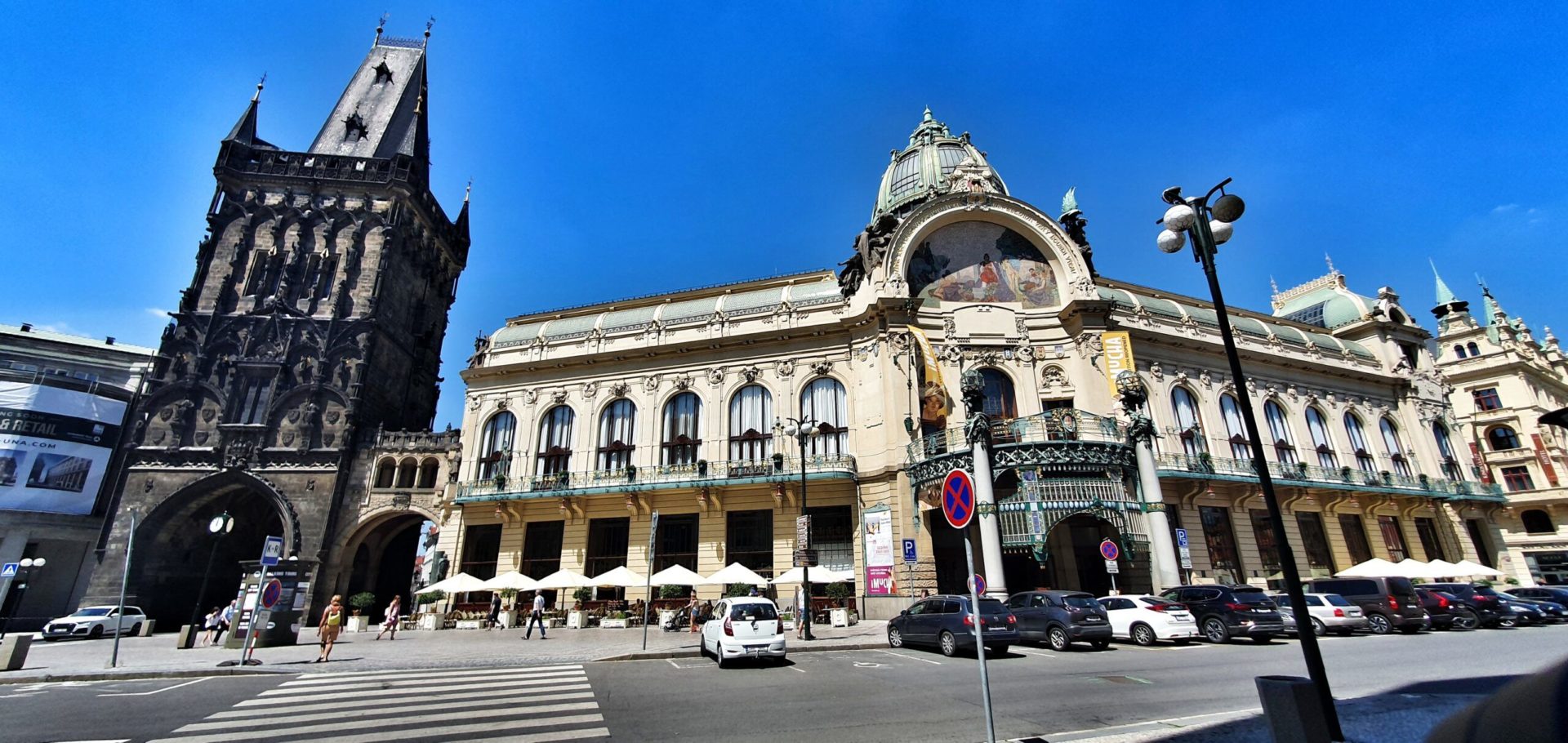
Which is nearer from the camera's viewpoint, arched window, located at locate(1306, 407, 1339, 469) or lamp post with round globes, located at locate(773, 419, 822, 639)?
lamp post with round globes, located at locate(773, 419, 822, 639)

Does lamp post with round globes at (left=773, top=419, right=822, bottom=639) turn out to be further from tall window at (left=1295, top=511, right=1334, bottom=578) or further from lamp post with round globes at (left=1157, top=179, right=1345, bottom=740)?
tall window at (left=1295, top=511, right=1334, bottom=578)

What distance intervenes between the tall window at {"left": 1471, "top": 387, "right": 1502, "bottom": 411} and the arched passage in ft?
249

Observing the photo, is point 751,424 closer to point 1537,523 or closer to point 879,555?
point 879,555

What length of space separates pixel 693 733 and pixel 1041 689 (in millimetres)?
6364

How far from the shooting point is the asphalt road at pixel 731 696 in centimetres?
912

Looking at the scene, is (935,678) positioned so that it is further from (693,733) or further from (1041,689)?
(693,733)

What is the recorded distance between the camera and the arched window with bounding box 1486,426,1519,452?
142 ft

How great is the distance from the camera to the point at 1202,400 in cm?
3294

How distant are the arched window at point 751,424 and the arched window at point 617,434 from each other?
525 cm

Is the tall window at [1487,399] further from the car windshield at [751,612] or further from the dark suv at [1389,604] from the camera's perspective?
the car windshield at [751,612]

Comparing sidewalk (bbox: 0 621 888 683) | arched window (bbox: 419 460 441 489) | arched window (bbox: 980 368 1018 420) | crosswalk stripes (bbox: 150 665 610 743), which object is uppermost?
arched window (bbox: 980 368 1018 420)

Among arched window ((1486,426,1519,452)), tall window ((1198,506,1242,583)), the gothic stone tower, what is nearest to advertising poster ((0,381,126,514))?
the gothic stone tower

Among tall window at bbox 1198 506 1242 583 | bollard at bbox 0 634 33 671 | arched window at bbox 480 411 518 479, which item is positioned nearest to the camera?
bollard at bbox 0 634 33 671

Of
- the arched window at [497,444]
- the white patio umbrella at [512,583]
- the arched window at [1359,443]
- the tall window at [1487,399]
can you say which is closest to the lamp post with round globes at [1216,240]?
the white patio umbrella at [512,583]
